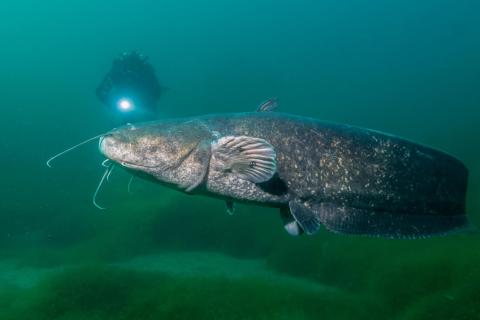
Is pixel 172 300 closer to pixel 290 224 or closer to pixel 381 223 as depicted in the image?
pixel 290 224

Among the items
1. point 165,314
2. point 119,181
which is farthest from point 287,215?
point 119,181

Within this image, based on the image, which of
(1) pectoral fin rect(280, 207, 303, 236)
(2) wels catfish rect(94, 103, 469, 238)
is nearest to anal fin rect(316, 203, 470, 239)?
(2) wels catfish rect(94, 103, 469, 238)

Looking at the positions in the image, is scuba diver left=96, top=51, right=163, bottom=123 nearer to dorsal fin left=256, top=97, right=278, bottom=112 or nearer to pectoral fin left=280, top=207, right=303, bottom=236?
dorsal fin left=256, top=97, right=278, bottom=112

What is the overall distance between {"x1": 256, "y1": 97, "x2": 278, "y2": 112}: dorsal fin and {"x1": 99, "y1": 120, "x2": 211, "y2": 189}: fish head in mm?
1015

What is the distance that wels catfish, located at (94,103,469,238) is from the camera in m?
3.15

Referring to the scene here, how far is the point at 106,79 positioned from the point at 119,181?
8.26 m

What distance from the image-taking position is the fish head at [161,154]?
327cm

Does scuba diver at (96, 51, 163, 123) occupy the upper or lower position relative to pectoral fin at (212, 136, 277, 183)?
lower

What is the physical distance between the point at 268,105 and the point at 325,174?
1.31 metres

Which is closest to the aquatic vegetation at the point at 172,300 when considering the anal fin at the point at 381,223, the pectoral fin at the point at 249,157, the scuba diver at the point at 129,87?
the anal fin at the point at 381,223

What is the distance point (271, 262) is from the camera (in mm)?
10953

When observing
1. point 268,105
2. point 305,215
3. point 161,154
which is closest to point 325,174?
point 305,215

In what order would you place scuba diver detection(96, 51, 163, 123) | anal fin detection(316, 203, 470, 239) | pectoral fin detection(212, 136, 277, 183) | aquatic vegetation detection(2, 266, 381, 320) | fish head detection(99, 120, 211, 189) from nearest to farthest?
pectoral fin detection(212, 136, 277, 183) → anal fin detection(316, 203, 470, 239) → fish head detection(99, 120, 211, 189) → aquatic vegetation detection(2, 266, 381, 320) → scuba diver detection(96, 51, 163, 123)

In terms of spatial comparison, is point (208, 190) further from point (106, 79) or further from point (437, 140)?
point (437, 140)
